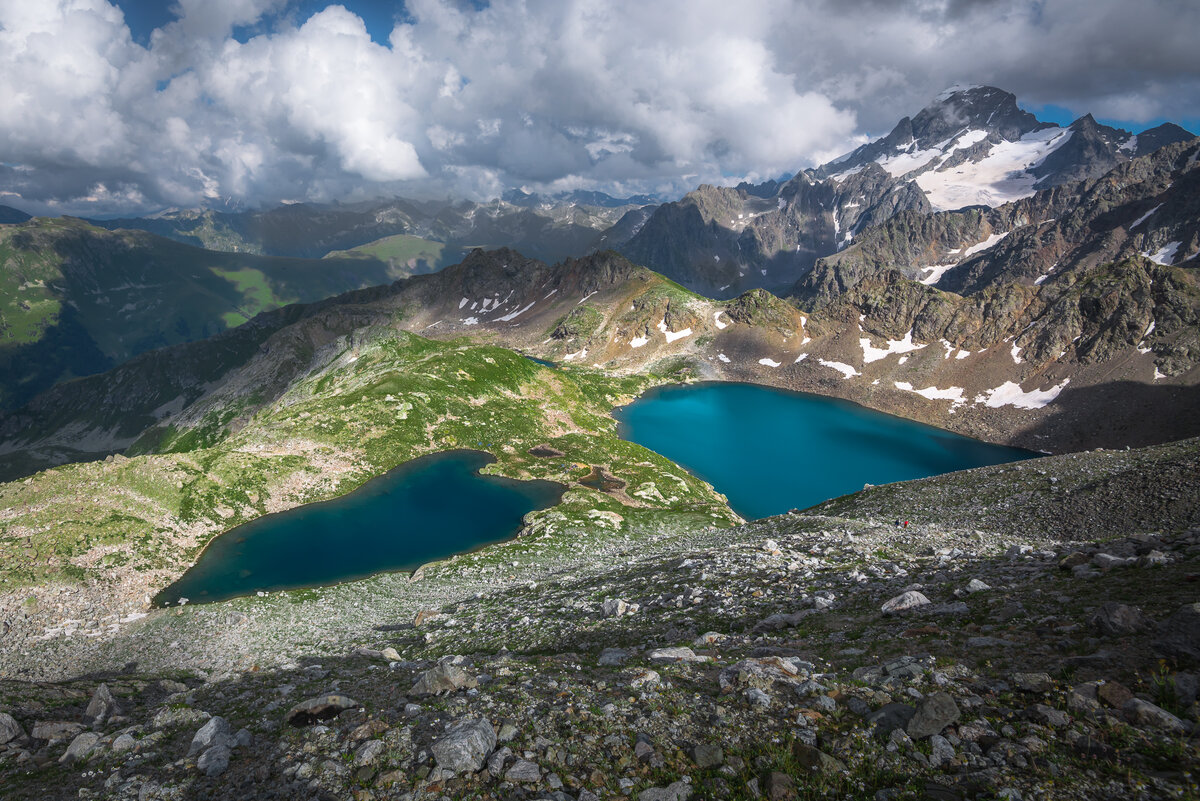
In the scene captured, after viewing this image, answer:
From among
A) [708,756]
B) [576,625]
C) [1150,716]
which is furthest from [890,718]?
[576,625]

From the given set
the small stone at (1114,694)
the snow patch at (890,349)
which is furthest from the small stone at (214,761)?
the snow patch at (890,349)

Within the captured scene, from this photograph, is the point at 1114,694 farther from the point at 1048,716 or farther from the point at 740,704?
the point at 740,704

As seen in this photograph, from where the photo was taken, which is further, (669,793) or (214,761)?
(214,761)

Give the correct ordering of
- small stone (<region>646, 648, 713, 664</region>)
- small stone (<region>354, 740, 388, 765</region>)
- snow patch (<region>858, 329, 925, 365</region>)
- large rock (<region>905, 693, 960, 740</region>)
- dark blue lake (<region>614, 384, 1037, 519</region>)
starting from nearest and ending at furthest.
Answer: large rock (<region>905, 693, 960, 740</region>) < small stone (<region>354, 740, 388, 765</region>) < small stone (<region>646, 648, 713, 664</region>) < dark blue lake (<region>614, 384, 1037, 519</region>) < snow patch (<region>858, 329, 925, 365</region>)

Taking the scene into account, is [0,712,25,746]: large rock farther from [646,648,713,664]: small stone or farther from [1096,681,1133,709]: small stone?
[1096,681,1133,709]: small stone

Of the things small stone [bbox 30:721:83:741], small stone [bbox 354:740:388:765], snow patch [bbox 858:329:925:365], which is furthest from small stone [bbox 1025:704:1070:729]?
snow patch [bbox 858:329:925:365]

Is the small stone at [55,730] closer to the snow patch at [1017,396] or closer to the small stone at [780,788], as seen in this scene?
the small stone at [780,788]
